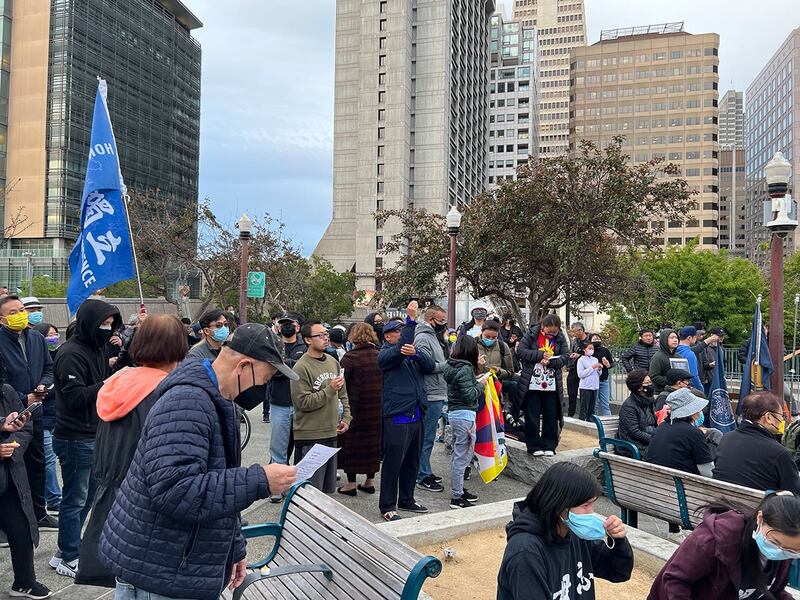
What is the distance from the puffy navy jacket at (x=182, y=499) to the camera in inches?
85.8

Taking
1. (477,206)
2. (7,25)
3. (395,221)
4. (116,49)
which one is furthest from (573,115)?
(477,206)

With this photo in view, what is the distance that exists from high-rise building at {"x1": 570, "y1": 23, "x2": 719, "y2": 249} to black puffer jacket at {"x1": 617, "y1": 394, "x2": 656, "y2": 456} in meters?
99.5

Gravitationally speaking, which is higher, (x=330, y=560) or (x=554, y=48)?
(x=554, y=48)

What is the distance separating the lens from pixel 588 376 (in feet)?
36.4

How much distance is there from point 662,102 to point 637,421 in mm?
111141

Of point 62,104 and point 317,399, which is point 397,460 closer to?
point 317,399

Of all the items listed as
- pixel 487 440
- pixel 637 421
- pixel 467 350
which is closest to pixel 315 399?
pixel 467 350

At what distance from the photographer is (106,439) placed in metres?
3.17

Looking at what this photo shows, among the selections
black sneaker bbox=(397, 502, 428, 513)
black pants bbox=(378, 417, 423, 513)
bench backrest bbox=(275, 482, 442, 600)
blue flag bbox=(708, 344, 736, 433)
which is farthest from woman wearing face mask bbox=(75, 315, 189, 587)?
blue flag bbox=(708, 344, 736, 433)

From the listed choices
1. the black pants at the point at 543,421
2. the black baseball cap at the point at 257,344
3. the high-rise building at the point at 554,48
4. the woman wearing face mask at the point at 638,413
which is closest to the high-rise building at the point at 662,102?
the high-rise building at the point at 554,48

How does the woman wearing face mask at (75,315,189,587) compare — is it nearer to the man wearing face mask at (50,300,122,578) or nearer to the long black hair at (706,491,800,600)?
the man wearing face mask at (50,300,122,578)

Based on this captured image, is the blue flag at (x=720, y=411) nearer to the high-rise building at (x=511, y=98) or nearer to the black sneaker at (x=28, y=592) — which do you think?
the black sneaker at (x=28, y=592)

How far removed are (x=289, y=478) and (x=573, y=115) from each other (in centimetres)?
11838

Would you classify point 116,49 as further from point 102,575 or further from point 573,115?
point 102,575
